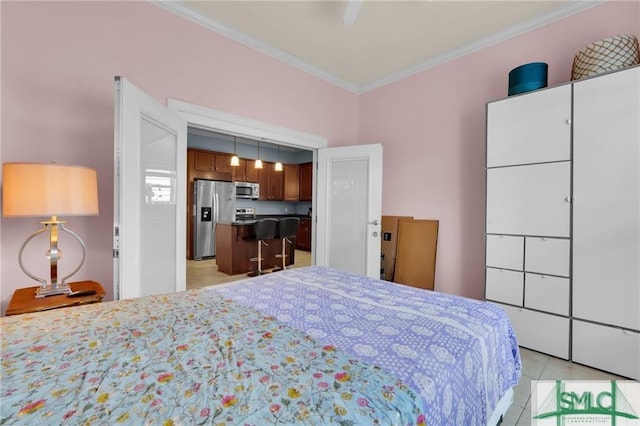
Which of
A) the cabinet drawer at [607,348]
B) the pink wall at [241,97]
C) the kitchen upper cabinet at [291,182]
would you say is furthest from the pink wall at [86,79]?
the kitchen upper cabinet at [291,182]

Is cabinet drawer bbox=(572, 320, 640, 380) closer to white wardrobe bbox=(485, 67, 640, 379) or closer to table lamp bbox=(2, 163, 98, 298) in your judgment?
white wardrobe bbox=(485, 67, 640, 379)

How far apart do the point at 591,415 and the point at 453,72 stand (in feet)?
10.2

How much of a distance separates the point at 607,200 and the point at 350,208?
2293mm

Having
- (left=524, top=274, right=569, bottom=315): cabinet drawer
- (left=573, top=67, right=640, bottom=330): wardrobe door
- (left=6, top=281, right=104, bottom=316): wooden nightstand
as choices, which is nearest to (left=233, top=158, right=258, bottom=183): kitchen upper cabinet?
(left=6, top=281, right=104, bottom=316): wooden nightstand

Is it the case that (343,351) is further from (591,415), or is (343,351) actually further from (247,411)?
(591,415)

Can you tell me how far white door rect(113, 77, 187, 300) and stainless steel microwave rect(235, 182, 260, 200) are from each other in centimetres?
413

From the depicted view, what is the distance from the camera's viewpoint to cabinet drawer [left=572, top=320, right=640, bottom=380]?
1875mm

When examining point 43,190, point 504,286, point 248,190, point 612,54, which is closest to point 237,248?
point 248,190

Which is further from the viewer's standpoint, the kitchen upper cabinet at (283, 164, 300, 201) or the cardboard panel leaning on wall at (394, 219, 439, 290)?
the kitchen upper cabinet at (283, 164, 300, 201)

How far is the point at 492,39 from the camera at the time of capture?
2.82m

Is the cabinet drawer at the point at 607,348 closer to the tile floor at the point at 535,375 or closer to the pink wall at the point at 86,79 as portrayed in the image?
the tile floor at the point at 535,375

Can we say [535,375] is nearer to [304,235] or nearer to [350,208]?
[350,208]

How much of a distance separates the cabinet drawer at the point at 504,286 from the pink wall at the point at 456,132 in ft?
1.36

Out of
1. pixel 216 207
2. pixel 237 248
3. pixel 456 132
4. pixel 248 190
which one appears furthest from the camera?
pixel 248 190
